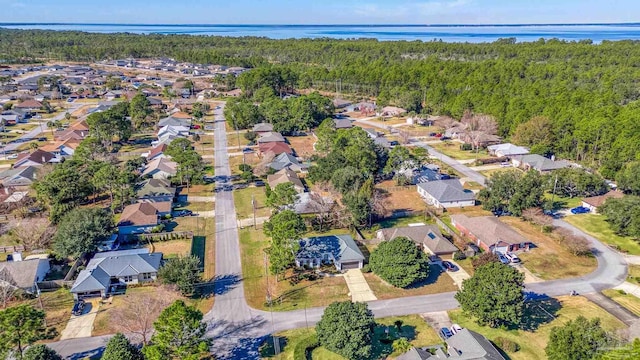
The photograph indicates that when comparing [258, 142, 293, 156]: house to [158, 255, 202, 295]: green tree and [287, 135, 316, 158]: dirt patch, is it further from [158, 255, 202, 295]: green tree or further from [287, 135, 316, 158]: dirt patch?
[158, 255, 202, 295]: green tree

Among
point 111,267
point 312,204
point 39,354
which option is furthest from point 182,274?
point 312,204

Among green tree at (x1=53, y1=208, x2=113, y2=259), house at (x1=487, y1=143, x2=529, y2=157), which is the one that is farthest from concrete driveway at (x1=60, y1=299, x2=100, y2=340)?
house at (x1=487, y1=143, x2=529, y2=157)

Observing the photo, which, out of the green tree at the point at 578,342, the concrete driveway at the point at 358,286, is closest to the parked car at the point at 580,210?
the green tree at the point at 578,342

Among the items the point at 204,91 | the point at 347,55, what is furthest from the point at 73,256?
the point at 347,55

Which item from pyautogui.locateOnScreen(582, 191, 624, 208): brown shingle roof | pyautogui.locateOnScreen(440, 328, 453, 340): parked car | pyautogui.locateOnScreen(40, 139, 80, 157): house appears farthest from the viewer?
pyautogui.locateOnScreen(40, 139, 80, 157): house

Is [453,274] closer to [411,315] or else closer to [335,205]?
[411,315]
